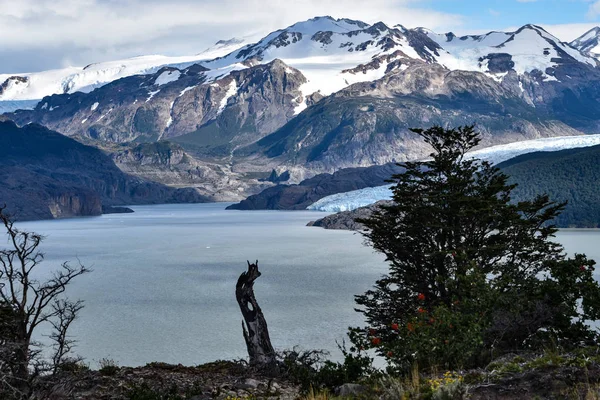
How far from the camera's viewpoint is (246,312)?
992 inches

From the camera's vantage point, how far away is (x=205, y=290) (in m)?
76.1

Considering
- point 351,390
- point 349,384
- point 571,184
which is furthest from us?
point 571,184

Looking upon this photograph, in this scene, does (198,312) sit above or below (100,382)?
below

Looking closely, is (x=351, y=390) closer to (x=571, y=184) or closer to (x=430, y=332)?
(x=430, y=332)

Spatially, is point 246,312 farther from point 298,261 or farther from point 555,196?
point 555,196

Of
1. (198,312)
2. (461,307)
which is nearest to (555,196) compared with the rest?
(198,312)

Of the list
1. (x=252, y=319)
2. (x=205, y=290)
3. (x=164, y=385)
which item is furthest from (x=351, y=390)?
(x=205, y=290)

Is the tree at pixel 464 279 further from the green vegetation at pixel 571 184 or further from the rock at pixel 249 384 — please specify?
the green vegetation at pixel 571 184

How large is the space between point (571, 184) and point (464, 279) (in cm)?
17300

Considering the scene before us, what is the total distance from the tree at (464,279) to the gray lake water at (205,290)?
11149 mm

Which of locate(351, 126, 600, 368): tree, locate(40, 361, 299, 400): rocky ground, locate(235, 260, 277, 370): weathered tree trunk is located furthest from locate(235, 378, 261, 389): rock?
locate(235, 260, 277, 370): weathered tree trunk

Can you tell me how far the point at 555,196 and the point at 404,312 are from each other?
164476 mm

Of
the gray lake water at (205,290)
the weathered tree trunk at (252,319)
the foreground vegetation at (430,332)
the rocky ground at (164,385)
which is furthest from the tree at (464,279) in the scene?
the gray lake water at (205,290)

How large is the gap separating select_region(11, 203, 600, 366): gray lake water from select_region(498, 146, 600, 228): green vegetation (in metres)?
20.4
